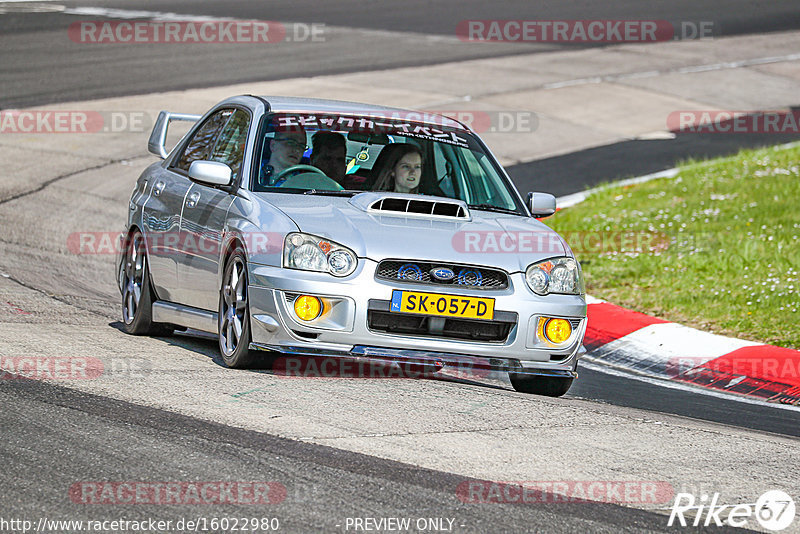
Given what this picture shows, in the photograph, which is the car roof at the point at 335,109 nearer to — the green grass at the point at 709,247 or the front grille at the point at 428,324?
the front grille at the point at 428,324

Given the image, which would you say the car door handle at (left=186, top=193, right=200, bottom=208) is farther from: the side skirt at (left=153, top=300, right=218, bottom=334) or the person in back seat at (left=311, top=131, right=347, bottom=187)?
the person in back seat at (left=311, top=131, right=347, bottom=187)

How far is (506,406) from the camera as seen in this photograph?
645 centimetres

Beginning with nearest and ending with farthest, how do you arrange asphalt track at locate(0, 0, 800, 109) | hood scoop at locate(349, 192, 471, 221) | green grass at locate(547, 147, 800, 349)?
1. hood scoop at locate(349, 192, 471, 221)
2. green grass at locate(547, 147, 800, 349)
3. asphalt track at locate(0, 0, 800, 109)

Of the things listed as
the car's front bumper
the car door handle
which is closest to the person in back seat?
the car door handle

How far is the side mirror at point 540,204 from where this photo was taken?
7.96 m

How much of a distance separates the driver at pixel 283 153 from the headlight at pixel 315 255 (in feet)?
2.78

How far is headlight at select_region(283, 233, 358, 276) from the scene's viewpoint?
6.71 m

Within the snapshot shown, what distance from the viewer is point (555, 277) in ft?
23.2

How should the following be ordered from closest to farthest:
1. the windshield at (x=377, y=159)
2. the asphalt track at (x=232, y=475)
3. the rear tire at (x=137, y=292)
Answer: the asphalt track at (x=232, y=475) → the windshield at (x=377, y=159) → the rear tire at (x=137, y=292)

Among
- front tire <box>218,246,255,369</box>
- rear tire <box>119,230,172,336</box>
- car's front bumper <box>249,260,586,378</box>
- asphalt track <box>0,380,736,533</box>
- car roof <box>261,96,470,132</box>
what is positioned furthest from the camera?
rear tire <box>119,230,172,336</box>

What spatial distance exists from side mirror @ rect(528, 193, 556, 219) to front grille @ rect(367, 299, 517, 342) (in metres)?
1.32

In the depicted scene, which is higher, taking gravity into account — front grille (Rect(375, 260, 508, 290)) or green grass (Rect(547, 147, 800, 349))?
front grille (Rect(375, 260, 508, 290))

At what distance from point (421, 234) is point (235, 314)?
111 cm

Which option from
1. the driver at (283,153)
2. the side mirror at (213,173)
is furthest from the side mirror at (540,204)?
the side mirror at (213,173)
